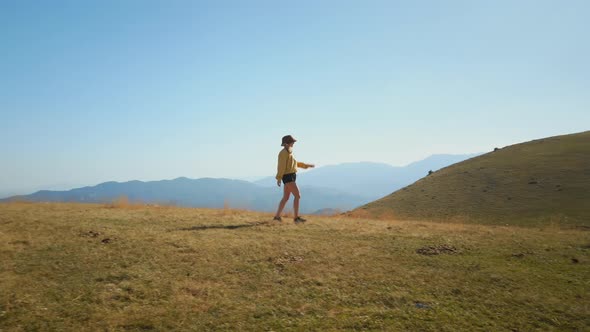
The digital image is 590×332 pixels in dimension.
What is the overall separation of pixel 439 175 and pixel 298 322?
50.0m

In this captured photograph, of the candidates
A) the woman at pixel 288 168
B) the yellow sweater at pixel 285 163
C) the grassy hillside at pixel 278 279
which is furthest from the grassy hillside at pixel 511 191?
the grassy hillside at pixel 278 279

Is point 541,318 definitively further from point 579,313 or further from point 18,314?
point 18,314

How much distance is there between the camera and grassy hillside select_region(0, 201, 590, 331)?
470cm

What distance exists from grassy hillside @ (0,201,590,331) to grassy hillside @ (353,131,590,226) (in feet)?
A: 56.3

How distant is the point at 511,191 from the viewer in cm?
3681

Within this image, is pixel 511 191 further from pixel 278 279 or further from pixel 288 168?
pixel 278 279

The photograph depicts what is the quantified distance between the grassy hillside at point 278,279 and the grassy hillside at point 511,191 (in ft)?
56.3

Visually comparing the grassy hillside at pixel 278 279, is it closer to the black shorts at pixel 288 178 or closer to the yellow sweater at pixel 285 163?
the black shorts at pixel 288 178

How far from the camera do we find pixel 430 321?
468 centimetres

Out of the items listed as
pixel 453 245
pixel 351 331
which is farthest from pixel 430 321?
pixel 453 245

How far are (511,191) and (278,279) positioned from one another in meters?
38.9

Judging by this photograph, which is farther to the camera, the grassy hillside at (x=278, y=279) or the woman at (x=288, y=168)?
the woman at (x=288, y=168)

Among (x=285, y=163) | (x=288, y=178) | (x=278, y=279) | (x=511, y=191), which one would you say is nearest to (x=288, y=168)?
(x=285, y=163)

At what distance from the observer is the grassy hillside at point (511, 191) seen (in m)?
29.9
